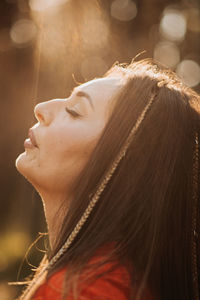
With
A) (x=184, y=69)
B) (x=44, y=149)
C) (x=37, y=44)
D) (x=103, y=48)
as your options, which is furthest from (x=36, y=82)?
(x=44, y=149)

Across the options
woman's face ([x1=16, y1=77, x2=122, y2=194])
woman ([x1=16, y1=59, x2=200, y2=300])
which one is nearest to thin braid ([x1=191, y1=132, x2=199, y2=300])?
woman ([x1=16, y1=59, x2=200, y2=300])

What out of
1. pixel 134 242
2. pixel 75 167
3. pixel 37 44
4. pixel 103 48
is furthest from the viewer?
pixel 37 44

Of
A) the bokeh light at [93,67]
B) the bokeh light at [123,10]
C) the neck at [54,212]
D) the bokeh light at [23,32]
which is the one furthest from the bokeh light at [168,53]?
the neck at [54,212]

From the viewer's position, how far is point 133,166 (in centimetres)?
162

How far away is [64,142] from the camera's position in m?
1.65

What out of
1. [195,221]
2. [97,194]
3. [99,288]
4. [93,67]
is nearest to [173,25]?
[93,67]

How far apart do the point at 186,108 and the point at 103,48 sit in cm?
284

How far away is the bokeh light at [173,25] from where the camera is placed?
519cm

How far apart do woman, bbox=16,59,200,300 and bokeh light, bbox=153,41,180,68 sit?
334 centimetres

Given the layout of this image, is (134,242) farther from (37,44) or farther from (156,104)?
(37,44)

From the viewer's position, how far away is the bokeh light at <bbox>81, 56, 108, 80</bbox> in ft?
13.5

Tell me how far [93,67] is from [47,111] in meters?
2.57

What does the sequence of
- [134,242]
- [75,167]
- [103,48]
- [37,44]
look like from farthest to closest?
1. [37,44]
2. [103,48]
3. [75,167]
4. [134,242]

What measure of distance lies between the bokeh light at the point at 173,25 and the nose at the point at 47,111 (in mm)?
3589
